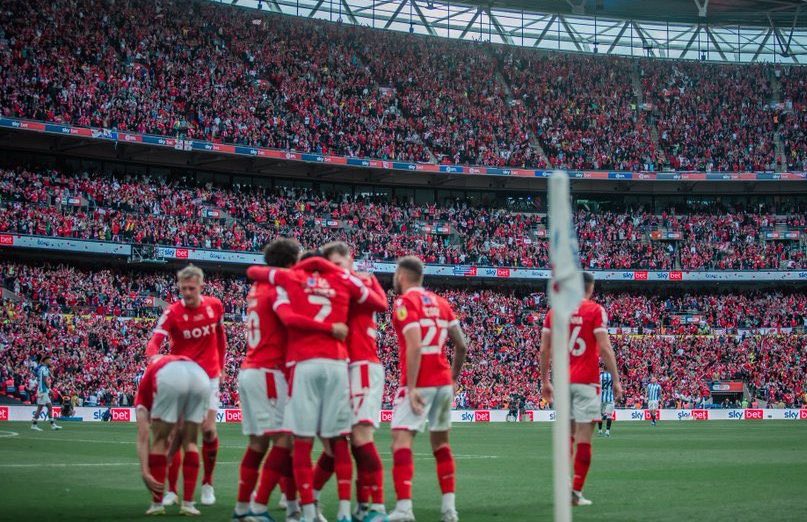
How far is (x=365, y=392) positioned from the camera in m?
9.16

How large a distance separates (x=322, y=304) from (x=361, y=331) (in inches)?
29.5

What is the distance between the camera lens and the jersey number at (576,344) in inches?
465

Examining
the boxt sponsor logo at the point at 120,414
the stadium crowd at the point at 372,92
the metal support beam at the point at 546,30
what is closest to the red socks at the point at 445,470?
the boxt sponsor logo at the point at 120,414

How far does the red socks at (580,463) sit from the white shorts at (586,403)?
32 centimetres

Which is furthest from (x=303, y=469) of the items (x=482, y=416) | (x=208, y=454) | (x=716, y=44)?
(x=716, y=44)

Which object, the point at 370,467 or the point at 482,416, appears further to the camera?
the point at 482,416

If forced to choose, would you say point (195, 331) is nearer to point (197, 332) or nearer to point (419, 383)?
point (197, 332)

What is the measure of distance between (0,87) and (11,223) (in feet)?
24.0

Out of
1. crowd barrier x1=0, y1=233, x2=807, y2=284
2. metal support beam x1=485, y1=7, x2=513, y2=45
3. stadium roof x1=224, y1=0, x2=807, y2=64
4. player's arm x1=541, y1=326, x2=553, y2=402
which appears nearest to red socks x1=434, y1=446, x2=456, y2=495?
player's arm x1=541, y1=326, x2=553, y2=402

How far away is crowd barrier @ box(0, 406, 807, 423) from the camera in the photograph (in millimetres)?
39219

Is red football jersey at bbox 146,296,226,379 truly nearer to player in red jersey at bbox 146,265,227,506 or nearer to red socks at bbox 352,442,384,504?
player in red jersey at bbox 146,265,227,506

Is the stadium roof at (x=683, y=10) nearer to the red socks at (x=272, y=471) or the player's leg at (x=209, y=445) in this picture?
the player's leg at (x=209, y=445)

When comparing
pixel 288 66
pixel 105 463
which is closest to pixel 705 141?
pixel 288 66

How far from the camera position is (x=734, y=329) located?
5956 centimetres
